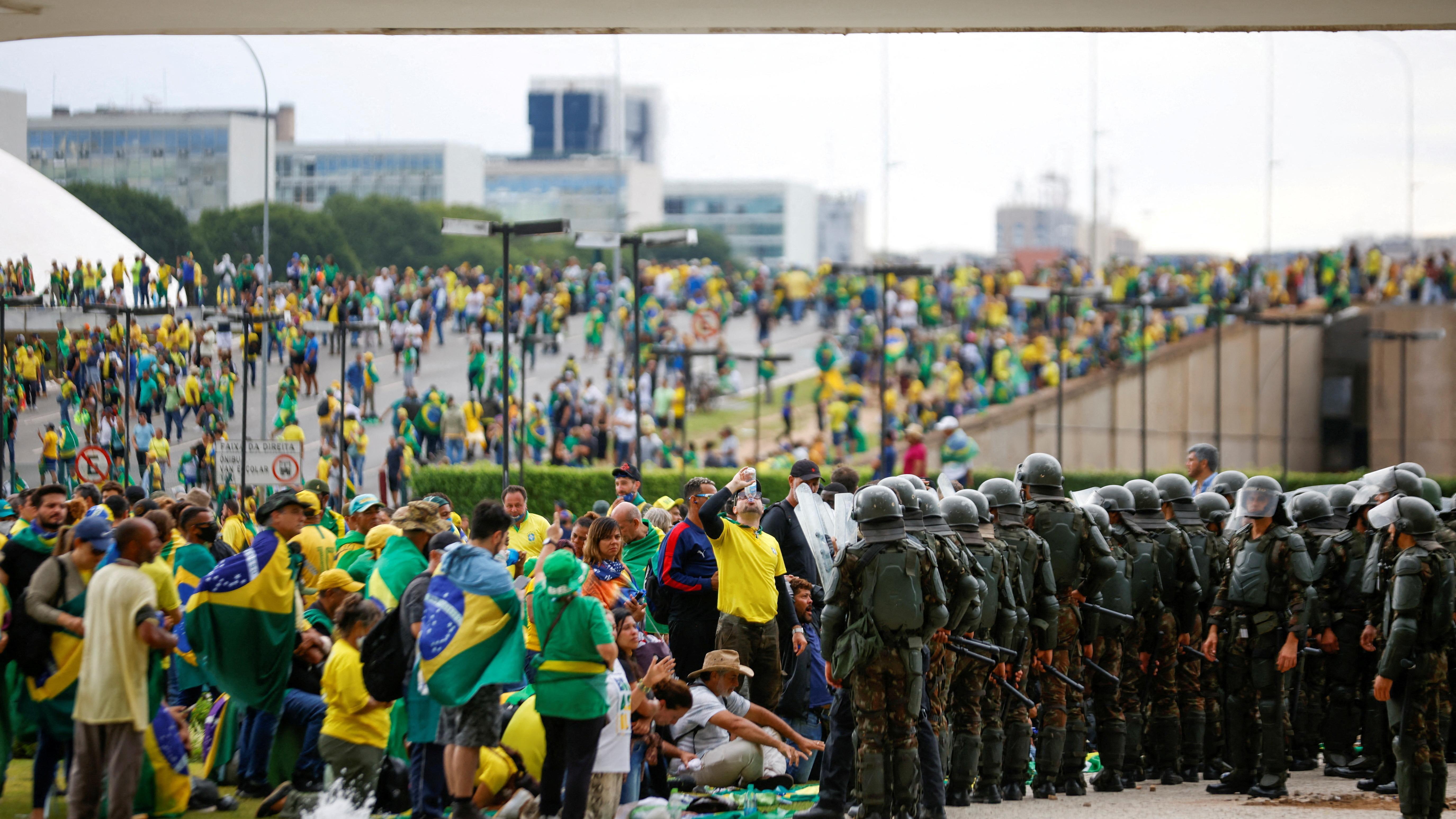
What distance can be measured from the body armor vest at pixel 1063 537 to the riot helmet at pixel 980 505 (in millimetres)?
349

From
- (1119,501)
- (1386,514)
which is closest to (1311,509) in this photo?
(1119,501)

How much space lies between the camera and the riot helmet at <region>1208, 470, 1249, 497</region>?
12.1 metres

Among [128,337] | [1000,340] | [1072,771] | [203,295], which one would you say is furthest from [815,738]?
[1000,340]

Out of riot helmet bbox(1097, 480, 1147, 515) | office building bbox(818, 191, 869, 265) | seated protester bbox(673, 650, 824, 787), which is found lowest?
seated protester bbox(673, 650, 824, 787)

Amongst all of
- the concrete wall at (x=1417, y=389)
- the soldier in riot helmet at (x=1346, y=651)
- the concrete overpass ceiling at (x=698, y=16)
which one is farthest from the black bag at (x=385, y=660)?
the concrete wall at (x=1417, y=389)

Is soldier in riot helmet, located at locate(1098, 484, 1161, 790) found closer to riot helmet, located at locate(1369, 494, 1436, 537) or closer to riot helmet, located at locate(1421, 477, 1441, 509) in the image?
riot helmet, located at locate(1421, 477, 1441, 509)

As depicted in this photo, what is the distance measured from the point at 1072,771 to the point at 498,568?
4.28 meters

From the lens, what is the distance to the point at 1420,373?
41.0m

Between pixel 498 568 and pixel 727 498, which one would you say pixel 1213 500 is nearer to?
pixel 727 498

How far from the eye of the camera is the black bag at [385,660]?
7.60m

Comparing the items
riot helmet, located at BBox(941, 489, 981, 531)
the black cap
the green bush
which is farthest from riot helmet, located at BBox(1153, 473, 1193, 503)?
the green bush

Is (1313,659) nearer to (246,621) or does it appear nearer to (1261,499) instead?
(1261,499)

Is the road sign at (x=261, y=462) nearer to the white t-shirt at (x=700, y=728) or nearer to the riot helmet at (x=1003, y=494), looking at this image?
the white t-shirt at (x=700, y=728)

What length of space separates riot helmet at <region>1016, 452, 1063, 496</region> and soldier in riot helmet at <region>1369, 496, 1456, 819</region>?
2.13 metres
